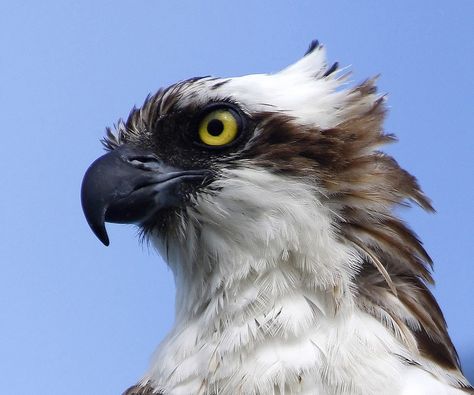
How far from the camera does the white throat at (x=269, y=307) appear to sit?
136 inches

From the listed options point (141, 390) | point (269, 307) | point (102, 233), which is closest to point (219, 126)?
point (102, 233)

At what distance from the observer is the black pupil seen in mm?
3912

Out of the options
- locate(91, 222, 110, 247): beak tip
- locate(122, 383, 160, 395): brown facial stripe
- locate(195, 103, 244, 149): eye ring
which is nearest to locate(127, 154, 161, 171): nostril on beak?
locate(195, 103, 244, 149): eye ring

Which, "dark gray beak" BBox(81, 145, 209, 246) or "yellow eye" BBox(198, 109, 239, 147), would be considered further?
"yellow eye" BBox(198, 109, 239, 147)

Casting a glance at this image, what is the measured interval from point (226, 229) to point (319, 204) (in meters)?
0.41

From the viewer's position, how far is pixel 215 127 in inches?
155

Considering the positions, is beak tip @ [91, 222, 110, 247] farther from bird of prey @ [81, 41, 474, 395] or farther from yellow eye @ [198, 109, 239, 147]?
yellow eye @ [198, 109, 239, 147]

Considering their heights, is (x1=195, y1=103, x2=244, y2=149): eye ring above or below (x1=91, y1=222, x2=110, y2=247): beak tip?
above

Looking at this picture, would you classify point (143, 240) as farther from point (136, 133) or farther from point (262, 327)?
point (262, 327)

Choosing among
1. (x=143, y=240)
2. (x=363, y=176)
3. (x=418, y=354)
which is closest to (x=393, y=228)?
(x=363, y=176)

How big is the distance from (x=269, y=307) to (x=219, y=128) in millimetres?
807

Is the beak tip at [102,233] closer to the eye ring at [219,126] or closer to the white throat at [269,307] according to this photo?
the white throat at [269,307]

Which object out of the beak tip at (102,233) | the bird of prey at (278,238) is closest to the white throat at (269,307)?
the bird of prey at (278,238)

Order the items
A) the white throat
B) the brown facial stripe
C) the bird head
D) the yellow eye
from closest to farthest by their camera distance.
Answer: the white throat → the brown facial stripe → the bird head → the yellow eye
